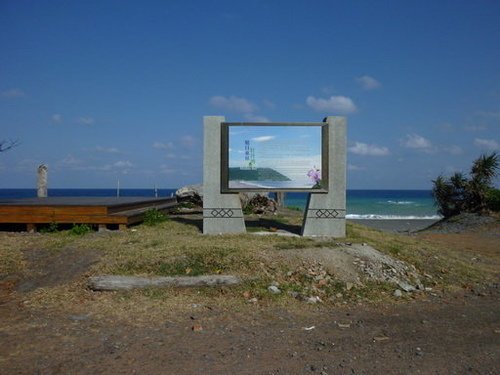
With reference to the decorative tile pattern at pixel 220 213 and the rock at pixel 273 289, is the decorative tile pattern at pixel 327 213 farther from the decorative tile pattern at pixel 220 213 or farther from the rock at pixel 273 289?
the rock at pixel 273 289

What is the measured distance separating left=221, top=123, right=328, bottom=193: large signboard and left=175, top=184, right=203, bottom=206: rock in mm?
7798

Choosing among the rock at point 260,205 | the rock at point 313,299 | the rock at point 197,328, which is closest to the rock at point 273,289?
the rock at point 313,299

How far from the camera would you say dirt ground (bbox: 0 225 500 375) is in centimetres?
448

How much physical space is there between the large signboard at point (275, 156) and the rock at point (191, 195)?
307 inches

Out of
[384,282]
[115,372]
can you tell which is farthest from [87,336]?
[384,282]

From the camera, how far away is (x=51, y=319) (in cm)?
597

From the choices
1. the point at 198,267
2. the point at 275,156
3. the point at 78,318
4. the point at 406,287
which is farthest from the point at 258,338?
the point at 275,156

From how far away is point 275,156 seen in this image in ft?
37.1

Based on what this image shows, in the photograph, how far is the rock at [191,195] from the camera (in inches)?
742

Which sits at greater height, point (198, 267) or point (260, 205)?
point (260, 205)

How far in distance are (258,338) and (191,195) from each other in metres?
13.9

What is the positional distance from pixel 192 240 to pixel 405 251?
4530mm

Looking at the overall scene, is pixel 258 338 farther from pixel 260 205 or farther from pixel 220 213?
pixel 260 205

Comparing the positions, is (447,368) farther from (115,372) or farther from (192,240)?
(192,240)
